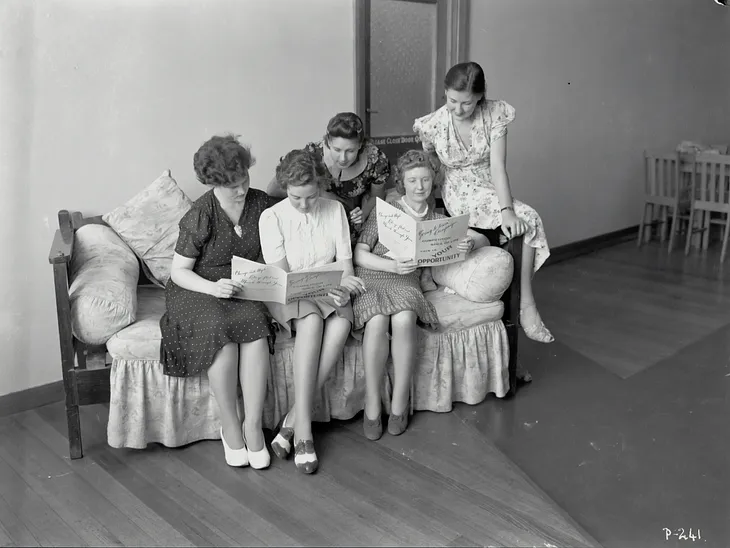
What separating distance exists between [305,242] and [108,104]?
1.04 metres

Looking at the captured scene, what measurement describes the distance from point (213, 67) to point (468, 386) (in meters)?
1.77

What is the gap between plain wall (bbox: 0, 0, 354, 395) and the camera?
9.25 ft

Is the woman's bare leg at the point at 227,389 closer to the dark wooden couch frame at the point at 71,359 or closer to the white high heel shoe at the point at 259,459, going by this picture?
the white high heel shoe at the point at 259,459

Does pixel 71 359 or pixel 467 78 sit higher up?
pixel 467 78

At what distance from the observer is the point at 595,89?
5.61 metres

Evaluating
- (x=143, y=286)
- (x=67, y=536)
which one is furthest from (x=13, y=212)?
(x=67, y=536)

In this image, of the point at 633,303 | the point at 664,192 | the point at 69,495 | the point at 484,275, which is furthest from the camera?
the point at 664,192

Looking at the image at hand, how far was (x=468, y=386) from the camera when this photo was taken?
10.00ft

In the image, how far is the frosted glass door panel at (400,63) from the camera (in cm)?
399

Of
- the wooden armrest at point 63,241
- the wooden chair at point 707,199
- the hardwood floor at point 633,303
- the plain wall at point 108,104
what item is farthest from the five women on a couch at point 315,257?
the wooden chair at point 707,199

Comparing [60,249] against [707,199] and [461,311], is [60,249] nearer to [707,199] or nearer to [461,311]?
[461,311]

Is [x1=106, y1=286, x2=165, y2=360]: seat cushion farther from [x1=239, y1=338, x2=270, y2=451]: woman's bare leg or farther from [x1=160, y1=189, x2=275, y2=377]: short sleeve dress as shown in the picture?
[x1=239, y1=338, x2=270, y2=451]: woman's bare leg

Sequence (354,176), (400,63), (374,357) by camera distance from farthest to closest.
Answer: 1. (400,63)
2. (354,176)
3. (374,357)

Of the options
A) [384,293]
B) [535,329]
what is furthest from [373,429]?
[535,329]
